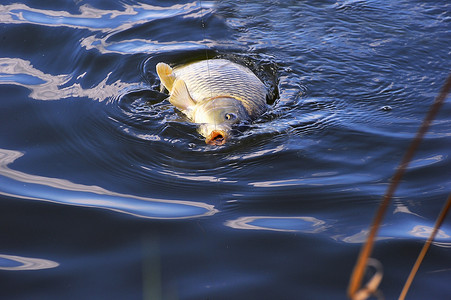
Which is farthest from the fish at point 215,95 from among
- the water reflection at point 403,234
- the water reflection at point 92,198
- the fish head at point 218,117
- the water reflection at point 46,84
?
the water reflection at point 403,234

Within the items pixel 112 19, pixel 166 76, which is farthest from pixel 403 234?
pixel 112 19

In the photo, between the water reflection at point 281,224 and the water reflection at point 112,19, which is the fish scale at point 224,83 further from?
the water reflection at point 281,224

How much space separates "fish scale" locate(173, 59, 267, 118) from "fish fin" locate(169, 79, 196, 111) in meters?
0.09

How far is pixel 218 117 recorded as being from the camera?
356cm

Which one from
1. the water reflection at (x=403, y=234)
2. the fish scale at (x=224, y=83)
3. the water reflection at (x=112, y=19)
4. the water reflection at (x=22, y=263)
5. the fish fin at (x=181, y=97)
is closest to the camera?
the water reflection at (x=22, y=263)

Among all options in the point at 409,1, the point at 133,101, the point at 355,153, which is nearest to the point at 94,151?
the point at 133,101

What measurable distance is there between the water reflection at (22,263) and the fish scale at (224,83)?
1813 millimetres

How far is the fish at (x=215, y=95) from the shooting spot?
3.56 meters

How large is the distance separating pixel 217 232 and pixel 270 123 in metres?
1.38

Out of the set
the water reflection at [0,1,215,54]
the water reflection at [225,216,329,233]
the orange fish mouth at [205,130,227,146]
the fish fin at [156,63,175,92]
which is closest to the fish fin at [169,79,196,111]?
the fish fin at [156,63,175,92]

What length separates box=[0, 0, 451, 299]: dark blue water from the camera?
227 cm

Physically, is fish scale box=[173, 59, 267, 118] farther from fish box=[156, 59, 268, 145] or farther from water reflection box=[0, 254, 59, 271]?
water reflection box=[0, 254, 59, 271]

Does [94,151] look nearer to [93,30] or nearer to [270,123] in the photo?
[270,123]

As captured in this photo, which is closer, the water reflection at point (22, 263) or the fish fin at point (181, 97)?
the water reflection at point (22, 263)
